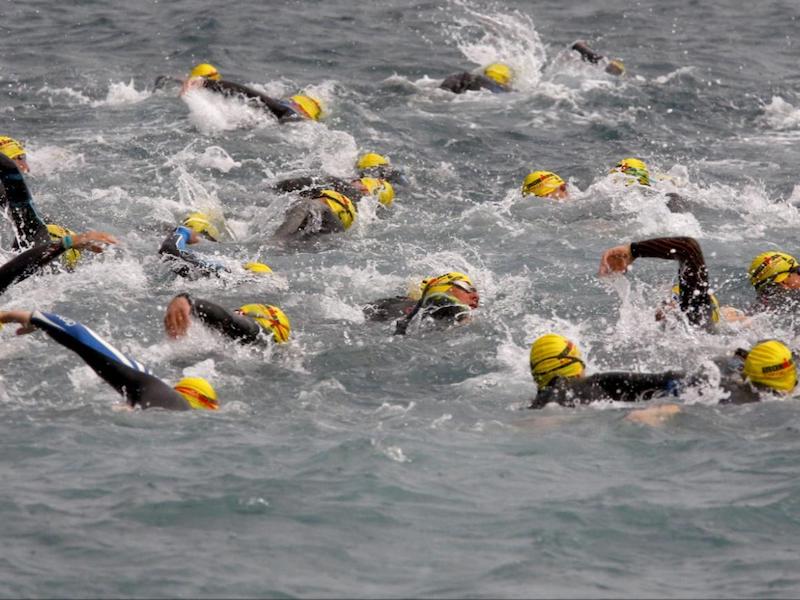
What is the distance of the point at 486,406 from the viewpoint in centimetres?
1082

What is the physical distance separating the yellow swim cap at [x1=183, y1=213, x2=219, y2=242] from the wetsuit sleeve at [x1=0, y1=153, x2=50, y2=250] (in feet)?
7.60

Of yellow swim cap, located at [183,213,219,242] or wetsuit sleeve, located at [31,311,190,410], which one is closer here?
wetsuit sleeve, located at [31,311,190,410]

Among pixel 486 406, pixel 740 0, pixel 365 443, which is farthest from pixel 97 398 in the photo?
pixel 740 0

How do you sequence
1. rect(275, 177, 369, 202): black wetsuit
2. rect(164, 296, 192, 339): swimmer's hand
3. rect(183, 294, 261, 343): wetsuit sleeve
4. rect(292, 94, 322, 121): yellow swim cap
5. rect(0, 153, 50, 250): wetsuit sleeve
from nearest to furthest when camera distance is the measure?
rect(164, 296, 192, 339): swimmer's hand
rect(183, 294, 261, 343): wetsuit sleeve
rect(0, 153, 50, 250): wetsuit sleeve
rect(275, 177, 369, 202): black wetsuit
rect(292, 94, 322, 121): yellow swim cap

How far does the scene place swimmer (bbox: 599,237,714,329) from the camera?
34.5 feet

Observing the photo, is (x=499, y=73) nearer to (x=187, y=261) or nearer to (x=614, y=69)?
(x=614, y=69)

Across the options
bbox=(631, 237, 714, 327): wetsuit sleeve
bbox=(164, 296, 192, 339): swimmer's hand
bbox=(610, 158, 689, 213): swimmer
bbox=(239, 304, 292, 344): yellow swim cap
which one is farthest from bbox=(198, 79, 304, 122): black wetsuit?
bbox=(631, 237, 714, 327): wetsuit sleeve

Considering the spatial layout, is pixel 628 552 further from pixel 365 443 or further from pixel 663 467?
pixel 365 443

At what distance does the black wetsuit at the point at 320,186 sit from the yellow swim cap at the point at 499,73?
677 cm

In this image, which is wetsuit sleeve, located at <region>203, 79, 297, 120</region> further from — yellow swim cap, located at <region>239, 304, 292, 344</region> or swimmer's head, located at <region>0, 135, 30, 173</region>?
yellow swim cap, located at <region>239, 304, 292, 344</region>

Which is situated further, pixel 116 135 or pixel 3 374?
pixel 116 135

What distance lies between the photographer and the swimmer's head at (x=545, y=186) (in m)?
17.4

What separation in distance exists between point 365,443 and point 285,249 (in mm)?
6350

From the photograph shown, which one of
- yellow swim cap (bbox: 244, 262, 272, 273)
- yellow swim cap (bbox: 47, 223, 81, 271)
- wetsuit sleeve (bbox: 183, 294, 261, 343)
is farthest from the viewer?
yellow swim cap (bbox: 244, 262, 272, 273)
